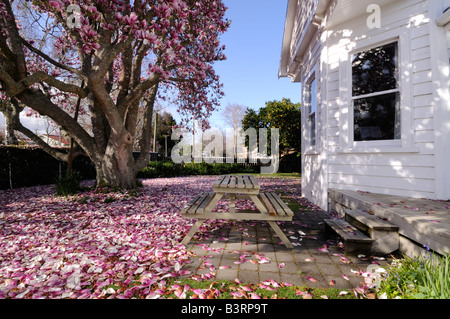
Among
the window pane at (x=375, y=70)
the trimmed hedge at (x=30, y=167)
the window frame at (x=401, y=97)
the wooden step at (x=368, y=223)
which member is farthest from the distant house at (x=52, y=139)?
the wooden step at (x=368, y=223)

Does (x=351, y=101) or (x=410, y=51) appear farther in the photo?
(x=351, y=101)

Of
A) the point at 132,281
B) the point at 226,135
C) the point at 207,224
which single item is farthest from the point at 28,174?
the point at 226,135

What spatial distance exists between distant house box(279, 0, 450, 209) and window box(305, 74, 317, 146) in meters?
0.92

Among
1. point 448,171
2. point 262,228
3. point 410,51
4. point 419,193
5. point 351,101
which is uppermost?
point 410,51

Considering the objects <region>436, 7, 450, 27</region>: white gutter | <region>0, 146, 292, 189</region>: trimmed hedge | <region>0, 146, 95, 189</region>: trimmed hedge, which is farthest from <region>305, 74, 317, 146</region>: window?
<region>0, 146, 95, 189</region>: trimmed hedge

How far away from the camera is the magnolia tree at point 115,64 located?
501cm

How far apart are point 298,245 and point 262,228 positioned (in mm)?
925

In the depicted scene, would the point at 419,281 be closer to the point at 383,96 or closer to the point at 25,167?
the point at 383,96

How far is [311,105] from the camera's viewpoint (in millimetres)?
6812

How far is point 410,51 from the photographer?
402 centimetres

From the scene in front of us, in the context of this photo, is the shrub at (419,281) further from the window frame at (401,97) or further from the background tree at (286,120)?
the background tree at (286,120)

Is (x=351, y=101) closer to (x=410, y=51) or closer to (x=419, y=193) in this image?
(x=410, y=51)

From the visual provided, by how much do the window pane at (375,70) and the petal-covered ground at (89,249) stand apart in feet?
11.9

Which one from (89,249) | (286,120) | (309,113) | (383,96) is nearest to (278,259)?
(89,249)
